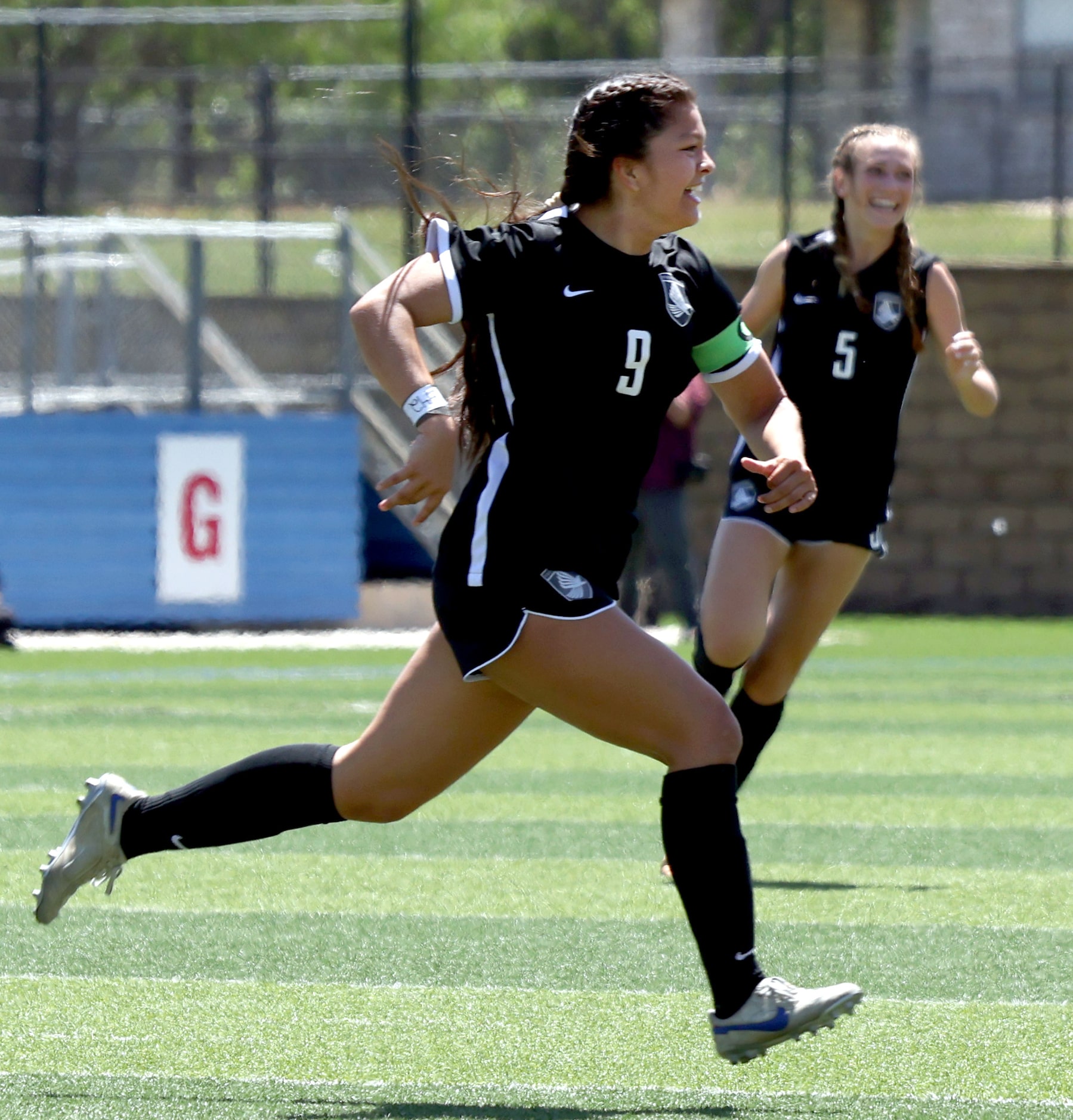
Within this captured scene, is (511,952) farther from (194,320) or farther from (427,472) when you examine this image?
(194,320)

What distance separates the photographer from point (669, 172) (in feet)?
14.5

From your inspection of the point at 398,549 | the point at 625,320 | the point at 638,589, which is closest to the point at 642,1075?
the point at 625,320

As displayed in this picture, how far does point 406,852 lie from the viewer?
7.21 metres

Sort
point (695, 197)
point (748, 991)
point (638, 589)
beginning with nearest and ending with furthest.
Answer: point (748, 991) < point (695, 197) < point (638, 589)

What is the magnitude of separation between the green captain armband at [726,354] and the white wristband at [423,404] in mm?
725

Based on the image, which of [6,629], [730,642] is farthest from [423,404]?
[6,629]

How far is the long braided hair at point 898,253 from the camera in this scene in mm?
6934

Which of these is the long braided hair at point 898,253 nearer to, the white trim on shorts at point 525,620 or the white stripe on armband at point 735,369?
the white stripe on armband at point 735,369

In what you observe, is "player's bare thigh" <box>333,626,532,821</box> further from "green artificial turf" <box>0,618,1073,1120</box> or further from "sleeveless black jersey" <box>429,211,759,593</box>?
"green artificial turf" <box>0,618,1073,1120</box>

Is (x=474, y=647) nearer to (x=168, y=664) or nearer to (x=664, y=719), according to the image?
(x=664, y=719)

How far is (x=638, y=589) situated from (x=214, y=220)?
7.42 metres

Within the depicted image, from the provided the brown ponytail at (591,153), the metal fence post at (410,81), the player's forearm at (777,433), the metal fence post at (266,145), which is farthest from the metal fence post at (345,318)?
the brown ponytail at (591,153)

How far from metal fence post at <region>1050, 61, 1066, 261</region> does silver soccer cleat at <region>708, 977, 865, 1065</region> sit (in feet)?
49.8

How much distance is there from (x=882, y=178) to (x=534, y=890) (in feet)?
7.77
